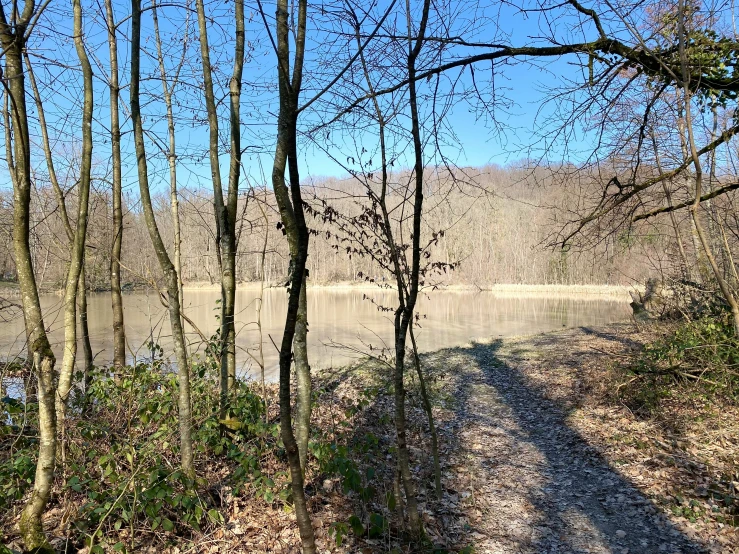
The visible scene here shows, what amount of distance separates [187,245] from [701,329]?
2969cm

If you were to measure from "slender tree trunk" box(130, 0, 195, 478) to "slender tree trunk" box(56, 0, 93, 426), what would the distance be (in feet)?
1.60

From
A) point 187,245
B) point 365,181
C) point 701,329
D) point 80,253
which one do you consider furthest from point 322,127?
point 187,245

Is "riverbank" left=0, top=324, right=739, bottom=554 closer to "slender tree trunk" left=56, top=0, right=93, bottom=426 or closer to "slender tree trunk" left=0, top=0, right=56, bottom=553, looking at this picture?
"slender tree trunk" left=0, top=0, right=56, bottom=553

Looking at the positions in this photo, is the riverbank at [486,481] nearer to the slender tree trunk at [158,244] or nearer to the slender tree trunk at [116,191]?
the slender tree trunk at [158,244]

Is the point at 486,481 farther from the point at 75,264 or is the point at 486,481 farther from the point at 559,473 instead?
the point at 75,264

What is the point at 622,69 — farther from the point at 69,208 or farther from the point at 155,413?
the point at 69,208

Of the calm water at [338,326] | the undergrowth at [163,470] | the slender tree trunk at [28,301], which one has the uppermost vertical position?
the slender tree trunk at [28,301]

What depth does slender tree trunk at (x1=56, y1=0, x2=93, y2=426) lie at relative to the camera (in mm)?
3406

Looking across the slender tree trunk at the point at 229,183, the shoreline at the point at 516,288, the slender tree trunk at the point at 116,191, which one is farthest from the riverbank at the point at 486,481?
the shoreline at the point at 516,288

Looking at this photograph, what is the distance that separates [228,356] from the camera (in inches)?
186

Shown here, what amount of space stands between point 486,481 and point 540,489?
1.69 ft

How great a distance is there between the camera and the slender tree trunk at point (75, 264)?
341 cm

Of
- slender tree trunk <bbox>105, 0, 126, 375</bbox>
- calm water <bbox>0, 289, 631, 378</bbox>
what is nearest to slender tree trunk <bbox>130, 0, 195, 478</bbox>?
slender tree trunk <bbox>105, 0, 126, 375</bbox>

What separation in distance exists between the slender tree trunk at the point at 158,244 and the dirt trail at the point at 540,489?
242cm
